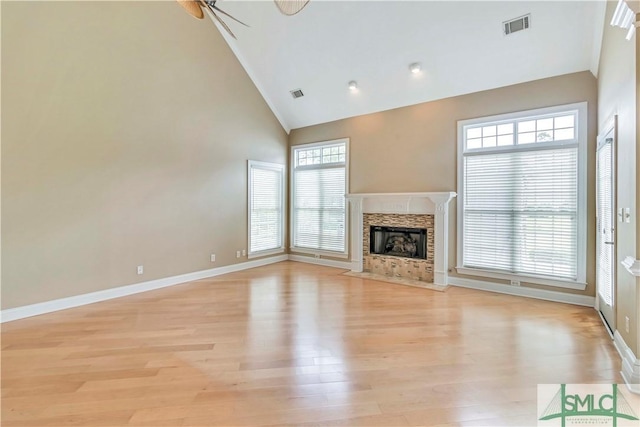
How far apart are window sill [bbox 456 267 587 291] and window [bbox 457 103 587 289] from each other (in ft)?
0.04

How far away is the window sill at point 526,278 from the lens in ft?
13.8

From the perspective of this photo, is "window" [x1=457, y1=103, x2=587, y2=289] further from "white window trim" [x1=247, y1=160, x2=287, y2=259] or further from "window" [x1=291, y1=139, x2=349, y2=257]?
"white window trim" [x1=247, y1=160, x2=287, y2=259]

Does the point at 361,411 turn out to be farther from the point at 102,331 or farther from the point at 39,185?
the point at 39,185

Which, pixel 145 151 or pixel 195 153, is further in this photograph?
pixel 195 153

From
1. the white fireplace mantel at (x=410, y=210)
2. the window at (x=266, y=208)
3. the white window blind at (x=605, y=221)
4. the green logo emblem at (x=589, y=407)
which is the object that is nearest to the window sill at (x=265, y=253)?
the window at (x=266, y=208)

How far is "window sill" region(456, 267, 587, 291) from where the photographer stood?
13.8 ft

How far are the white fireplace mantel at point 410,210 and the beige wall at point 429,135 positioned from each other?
0.19 metres

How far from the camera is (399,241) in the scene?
589cm

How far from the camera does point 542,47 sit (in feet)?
13.3

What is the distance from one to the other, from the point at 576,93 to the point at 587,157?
0.92 m

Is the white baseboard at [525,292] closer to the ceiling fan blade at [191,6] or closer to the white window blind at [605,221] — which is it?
the white window blind at [605,221]

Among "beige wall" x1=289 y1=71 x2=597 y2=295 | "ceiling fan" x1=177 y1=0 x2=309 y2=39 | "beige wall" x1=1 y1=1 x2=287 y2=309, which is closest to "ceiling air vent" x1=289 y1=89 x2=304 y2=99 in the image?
"beige wall" x1=289 y1=71 x2=597 y2=295

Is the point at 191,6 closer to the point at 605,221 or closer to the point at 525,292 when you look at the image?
the point at 605,221

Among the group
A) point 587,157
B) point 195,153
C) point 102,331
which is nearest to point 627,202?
point 587,157
